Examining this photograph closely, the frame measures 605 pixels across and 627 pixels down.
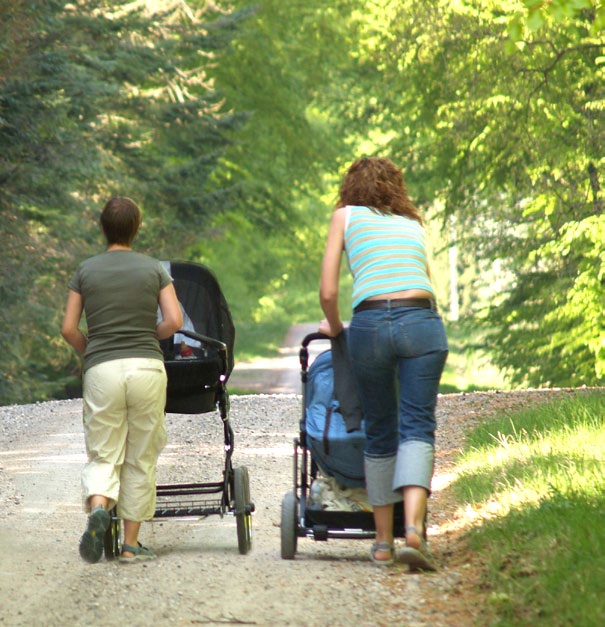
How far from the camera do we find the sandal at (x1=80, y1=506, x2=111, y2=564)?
6.13m

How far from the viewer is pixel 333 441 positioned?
6.46 metres

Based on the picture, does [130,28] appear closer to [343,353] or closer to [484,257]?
[484,257]

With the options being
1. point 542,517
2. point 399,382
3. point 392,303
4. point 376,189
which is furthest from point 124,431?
point 542,517

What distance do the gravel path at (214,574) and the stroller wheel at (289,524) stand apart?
3.3 inches

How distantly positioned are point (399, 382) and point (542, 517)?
3.37ft

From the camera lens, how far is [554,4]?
6996 mm

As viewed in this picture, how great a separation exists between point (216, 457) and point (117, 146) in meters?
17.1

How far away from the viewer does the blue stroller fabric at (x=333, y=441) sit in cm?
646

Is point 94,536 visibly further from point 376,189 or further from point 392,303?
point 376,189

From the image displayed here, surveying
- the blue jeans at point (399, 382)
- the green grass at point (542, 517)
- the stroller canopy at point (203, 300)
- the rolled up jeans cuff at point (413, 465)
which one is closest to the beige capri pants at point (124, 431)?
the stroller canopy at point (203, 300)

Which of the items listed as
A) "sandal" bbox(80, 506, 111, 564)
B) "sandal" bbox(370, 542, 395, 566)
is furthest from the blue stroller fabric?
"sandal" bbox(80, 506, 111, 564)

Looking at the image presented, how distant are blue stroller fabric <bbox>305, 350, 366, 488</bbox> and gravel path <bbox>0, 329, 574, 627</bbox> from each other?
1.64ft

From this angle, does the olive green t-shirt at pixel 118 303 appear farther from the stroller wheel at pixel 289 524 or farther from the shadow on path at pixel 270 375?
the shadow on path at pixel 270 375

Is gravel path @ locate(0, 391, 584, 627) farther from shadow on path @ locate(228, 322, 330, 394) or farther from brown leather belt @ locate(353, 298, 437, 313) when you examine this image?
shadow on path @ locate(228, 322, 330, 394)
